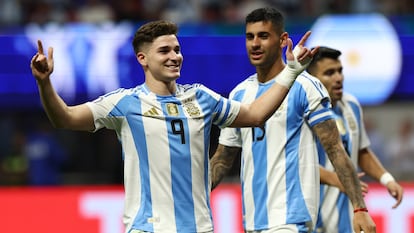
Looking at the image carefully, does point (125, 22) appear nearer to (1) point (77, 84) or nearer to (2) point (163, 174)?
(1) point (77, 84)

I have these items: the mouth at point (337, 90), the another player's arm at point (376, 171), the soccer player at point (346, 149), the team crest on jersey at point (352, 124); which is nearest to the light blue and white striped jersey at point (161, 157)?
the soccer player at point (346, 149)

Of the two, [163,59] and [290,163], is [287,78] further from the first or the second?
[290,163]

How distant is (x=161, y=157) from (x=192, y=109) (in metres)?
0.33

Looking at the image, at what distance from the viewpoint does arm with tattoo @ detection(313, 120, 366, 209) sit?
22.2 ft

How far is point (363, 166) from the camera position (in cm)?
805

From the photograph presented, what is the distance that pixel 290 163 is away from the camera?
679 centimetres

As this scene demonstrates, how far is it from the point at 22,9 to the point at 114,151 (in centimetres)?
238

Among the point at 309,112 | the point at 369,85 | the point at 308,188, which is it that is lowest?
the point at 308,188

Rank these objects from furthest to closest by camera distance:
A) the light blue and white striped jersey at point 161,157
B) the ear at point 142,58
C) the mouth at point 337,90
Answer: the mouth at point 337,90 → the ear at point 142,58 → the light blue and white striped jersey at point 161,157

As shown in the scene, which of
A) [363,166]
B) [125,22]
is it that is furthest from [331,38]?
[363,166]

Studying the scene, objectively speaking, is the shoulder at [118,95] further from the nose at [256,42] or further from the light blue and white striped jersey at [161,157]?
the nose at [256,42]

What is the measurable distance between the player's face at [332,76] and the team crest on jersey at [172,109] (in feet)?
6.14

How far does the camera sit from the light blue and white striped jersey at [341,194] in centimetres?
748

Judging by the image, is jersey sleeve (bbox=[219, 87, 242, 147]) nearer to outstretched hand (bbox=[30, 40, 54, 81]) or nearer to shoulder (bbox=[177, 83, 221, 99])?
shoulder (bbox=[177, 83, 221, 99])
